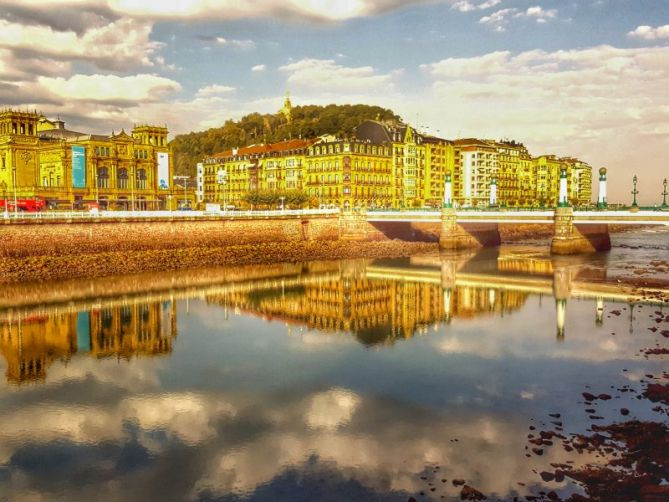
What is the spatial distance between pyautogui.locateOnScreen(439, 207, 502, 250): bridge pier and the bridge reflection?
49.6 feet

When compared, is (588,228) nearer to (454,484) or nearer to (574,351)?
(574,351)

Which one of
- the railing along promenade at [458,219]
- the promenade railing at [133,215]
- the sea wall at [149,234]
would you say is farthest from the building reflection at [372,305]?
the railing along promenade at [458,219]

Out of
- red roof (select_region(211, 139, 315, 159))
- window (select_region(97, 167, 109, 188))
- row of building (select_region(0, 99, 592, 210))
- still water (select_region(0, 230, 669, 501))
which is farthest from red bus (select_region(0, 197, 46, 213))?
red roof (select_region(211, 139, 315, 159))

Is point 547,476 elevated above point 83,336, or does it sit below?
below

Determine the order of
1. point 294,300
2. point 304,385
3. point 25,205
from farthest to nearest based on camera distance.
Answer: point 25,205, point 294,300, point 304,385

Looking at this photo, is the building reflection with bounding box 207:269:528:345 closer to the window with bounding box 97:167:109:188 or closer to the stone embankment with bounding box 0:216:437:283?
the stone embankment with bounding box 0:216:437:283

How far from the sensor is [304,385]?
2875 cm

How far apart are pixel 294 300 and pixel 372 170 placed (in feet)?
271

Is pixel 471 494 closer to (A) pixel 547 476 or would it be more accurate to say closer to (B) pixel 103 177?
(A) pixel 547 476

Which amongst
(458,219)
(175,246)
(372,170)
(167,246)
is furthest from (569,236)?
(372,170)

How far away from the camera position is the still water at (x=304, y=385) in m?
19.9

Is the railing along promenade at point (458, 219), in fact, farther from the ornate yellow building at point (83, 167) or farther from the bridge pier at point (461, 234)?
the ornate yellow building at point (83, 167)

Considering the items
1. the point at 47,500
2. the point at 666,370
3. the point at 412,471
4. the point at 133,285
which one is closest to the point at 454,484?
the point at 412,471

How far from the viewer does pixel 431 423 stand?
2384cm
